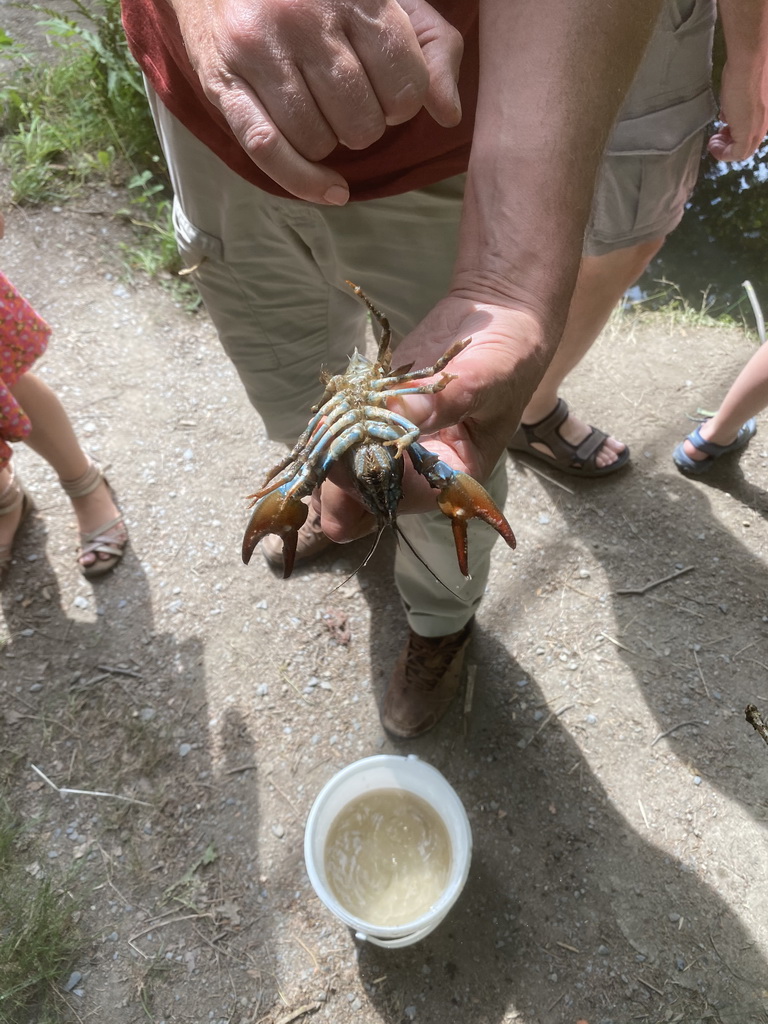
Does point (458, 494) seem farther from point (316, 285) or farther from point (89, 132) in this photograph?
point (89, 132)

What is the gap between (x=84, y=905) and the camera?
2441 mm

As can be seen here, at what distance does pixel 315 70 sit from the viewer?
112cm

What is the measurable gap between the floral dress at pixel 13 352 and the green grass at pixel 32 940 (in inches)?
60.1

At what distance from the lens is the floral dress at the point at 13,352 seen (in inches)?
102

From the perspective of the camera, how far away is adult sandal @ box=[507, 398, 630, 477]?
11.0 ft

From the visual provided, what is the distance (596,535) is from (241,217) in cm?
217

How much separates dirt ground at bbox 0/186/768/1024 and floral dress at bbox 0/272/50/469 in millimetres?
831

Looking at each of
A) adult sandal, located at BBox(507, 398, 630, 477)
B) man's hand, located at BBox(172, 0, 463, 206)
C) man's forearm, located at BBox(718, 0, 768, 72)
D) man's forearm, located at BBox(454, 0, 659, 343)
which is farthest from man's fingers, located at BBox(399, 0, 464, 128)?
adult sandal, located at BBox(507, 398, 630, 477)

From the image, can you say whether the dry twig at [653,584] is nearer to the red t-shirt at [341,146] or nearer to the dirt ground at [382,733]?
the dirt ground at [382,733]

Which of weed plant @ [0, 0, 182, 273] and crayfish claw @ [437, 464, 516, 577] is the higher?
crayfish claw @ [437, 464, 516, 577]

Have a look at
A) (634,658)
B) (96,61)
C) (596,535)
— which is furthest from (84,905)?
(96,61)

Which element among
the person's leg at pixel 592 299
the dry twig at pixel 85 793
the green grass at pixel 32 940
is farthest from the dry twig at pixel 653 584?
the green grass at pixel 32 940

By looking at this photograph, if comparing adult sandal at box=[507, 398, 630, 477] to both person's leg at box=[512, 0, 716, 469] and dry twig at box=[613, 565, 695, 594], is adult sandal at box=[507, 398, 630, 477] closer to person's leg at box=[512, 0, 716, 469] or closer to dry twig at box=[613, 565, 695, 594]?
dry twig at box=[613, 565, 695, 594]

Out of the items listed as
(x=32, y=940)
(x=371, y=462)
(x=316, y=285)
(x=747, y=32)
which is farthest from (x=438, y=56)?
(x=32, y=940)
